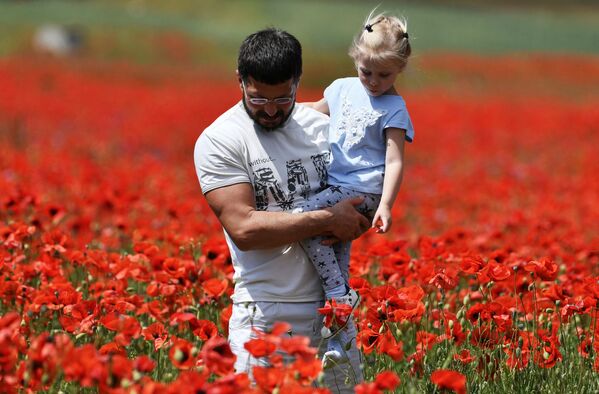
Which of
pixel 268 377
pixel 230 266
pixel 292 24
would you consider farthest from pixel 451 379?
pixel 292 24

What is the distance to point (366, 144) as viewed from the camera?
10.7 ft

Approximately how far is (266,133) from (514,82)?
88.9ft

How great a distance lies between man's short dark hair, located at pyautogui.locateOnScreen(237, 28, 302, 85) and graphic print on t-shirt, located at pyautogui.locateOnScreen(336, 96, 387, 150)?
1.15 feet

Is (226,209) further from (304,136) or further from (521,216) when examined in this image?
(521,216)

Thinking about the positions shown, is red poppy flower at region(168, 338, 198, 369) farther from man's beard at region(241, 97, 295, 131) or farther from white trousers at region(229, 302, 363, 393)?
man's beard at region(241, 97, 295, 131)

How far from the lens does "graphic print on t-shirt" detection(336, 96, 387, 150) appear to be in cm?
322

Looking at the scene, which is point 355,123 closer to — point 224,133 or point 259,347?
point 224,133

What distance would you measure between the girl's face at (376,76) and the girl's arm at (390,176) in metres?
0.16

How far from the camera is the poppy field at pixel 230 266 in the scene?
8.04 feet

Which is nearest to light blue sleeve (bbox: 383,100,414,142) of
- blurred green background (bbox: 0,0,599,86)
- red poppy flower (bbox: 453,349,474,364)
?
red poppy flower (bbox: 453,349,474,364)

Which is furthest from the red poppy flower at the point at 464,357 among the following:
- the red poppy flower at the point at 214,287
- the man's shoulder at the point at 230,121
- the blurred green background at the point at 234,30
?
the blurred green background at the point at 234,30

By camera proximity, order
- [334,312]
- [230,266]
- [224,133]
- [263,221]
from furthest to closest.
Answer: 1. [230,266]
2. [224,133]
3. [263,221]
4. [334,312]

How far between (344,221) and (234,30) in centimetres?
4004

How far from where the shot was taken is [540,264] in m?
3.28
